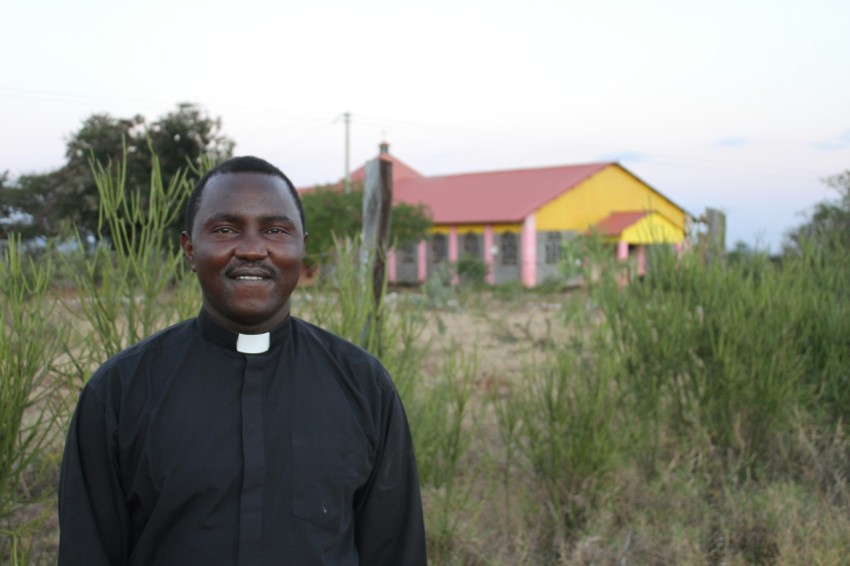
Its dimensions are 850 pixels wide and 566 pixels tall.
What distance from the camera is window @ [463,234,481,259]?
32.7m

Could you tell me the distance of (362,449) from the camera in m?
2.00

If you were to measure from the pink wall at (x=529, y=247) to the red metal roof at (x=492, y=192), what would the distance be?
504mm

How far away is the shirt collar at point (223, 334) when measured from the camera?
Answer: 192cm

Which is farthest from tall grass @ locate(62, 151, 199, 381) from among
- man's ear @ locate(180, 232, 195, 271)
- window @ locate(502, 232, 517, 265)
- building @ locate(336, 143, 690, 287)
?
window @ locate(502, 232, 517, 265)

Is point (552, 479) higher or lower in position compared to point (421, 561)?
lower

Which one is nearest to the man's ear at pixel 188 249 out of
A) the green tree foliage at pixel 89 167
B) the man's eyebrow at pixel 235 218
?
the man's eyebrow at pixel 235 218

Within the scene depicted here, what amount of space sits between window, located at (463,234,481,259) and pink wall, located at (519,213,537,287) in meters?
2.18

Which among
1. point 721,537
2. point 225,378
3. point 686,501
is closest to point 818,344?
point 686,501

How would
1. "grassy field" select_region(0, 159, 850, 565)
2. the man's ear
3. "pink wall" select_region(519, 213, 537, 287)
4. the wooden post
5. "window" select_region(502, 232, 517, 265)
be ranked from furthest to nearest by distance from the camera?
1. "window" select_region(502, 232, 517, 265)
2. "pink wall" select_region(519, 213, 537, 287)
3. the wooden post
4. "grassy field" select_region(0, 159, 850, 565)
5. the man's ear

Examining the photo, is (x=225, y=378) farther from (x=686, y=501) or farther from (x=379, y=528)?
(x=686, y=501)

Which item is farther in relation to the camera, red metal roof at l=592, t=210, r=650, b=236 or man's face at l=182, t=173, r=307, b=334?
red metal roof at l=592, t=210, r=650, b=236

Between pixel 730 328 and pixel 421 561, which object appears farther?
pixel 730 328

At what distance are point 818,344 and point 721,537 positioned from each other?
270 cm

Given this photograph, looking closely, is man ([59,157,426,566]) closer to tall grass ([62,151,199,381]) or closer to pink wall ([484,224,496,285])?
tall grass ([62,151,199,381])
